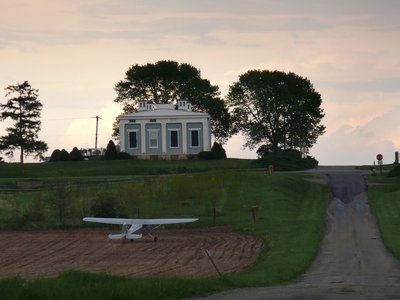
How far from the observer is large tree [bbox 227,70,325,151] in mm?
120062

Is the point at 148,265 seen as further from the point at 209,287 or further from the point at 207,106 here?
the point at 207,106

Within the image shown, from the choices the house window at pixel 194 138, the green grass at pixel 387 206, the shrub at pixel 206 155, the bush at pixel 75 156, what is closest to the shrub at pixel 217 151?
the shrub at pixel 206 155

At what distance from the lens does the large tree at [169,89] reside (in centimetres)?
12738

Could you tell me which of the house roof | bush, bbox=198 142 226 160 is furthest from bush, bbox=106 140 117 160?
bush, bbox=198 142 226 160

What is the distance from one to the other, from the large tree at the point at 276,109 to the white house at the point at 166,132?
1248 centimetres

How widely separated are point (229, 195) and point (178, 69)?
5645cm

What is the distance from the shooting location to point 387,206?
67125 millimetres

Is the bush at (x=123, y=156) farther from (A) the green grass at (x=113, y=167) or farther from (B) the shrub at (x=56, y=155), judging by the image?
(B) the shrub at (x=56, y=155)

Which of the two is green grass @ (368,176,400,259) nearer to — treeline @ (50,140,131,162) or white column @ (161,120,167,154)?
white column @ (161,120,167,154)

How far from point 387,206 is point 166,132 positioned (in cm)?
4723

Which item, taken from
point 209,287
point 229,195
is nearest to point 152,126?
point 229,195

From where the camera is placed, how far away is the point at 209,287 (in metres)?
28.7

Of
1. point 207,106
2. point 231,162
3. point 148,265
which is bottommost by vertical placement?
point 148,265

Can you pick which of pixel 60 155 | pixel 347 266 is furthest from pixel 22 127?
pixel 347 266
